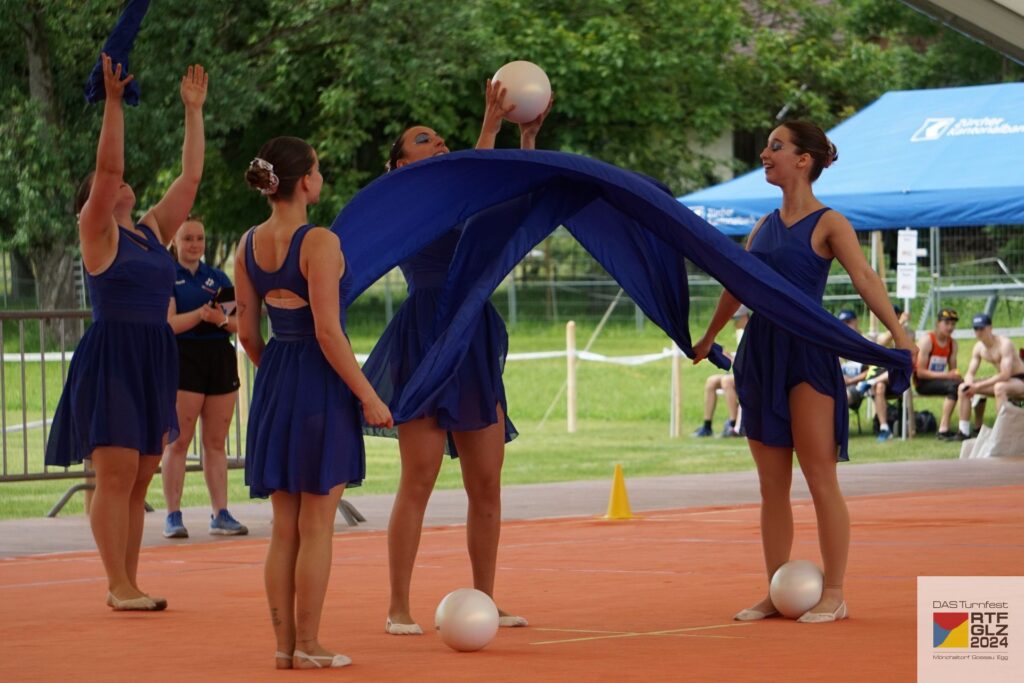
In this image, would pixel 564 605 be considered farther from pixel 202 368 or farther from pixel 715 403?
pixel 715 403

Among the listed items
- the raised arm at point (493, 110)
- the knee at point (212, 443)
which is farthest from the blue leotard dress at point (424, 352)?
the knee at point (212, 443)

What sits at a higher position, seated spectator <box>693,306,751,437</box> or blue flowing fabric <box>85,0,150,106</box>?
blue flowing fabric <box>85,0,150,106</box>

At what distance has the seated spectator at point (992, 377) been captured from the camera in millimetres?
18578

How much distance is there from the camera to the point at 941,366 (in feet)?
64.6

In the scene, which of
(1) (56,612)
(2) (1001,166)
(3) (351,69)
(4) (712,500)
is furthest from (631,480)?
(3) (351,69)

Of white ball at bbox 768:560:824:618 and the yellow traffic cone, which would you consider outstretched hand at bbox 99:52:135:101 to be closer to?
white ball at bbox 768:560:824:618

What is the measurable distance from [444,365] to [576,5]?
3405cm

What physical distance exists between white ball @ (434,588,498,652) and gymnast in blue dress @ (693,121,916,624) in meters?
1.23

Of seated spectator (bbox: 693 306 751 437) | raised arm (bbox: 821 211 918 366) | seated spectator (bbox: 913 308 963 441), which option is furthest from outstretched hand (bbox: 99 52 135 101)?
seated spectator (bbox: 913 308 963 441)

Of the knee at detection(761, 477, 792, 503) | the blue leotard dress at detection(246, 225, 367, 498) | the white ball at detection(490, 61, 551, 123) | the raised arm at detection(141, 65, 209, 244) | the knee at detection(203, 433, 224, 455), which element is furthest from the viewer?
the knee at detection(203, 433, 224, 455)

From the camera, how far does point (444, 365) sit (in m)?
6.73

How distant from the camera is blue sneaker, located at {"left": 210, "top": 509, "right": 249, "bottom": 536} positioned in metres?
11.4

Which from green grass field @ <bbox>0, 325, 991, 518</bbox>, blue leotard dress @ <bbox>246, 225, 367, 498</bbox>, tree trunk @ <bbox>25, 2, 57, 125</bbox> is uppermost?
tree trunk @ <bbox>25, 2, 57, 125</bbox>

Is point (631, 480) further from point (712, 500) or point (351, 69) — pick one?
point (351, 69)
